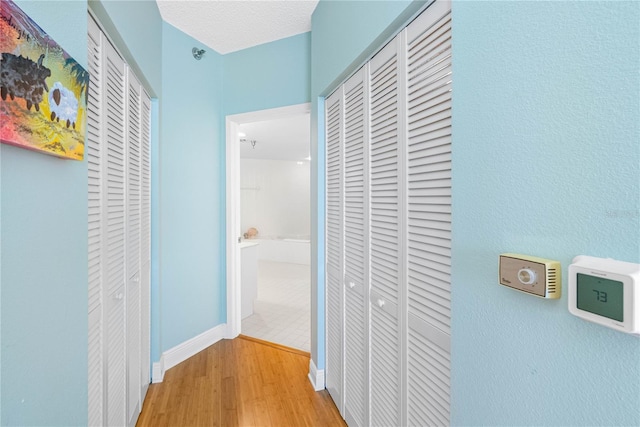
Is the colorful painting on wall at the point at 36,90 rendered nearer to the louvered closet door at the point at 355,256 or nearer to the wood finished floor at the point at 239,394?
the louvered closet door at the point at 355,256

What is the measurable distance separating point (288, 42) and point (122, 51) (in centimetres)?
128

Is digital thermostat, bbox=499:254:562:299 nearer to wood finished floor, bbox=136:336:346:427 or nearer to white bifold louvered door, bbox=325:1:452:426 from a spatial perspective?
white bifold louvered door, bbox=325:1:452:426

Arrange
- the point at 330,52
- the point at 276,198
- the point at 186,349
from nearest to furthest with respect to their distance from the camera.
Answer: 1. the point at 330,52
2. the point at 186,349
3. the point at 276,198

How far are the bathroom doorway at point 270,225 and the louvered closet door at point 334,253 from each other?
0.57 m

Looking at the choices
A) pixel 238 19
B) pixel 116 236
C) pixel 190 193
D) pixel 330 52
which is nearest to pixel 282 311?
pixel 190 193

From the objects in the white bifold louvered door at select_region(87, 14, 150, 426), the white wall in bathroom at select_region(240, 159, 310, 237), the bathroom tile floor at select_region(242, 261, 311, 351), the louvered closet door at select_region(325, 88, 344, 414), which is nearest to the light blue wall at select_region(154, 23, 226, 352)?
the white bifold louvered door at select_region(87, 14, 150, 426)

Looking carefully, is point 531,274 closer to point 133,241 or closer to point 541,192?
point 541,192

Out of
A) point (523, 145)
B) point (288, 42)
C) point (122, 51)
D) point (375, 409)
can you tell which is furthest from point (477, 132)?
point (288, 42)

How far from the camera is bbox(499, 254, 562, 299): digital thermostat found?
0.58 meters

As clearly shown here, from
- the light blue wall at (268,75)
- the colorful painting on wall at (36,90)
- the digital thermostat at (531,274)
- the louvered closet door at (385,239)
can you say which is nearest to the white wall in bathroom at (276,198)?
the light blue wall at (268,75)

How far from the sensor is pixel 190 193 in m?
2.39

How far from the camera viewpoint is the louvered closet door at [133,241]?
1.58 m

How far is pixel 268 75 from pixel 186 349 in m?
2.35

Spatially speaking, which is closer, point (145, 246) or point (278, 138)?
point (145, 246)
